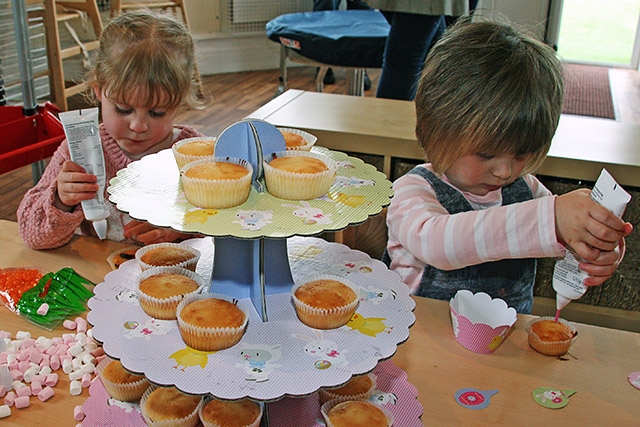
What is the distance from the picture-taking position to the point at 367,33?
3252 mm

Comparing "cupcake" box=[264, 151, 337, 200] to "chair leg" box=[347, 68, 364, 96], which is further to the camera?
"chair leg" box=[347, 68, 364, 96]

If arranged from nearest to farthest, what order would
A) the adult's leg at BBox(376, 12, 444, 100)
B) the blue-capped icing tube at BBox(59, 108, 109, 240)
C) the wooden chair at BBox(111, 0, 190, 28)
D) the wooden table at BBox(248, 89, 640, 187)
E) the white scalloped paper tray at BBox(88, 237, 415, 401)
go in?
the white scalloped paper tray at BBox(88, 237, 415, 401) < the blue-capped icing tube at BBox(59, 108, 109, 240) < the wooden table at BBox(248, 89, 640, 187) < the adult's leg at BBox(376, 12, 444, 100) < the wooden chair at BBox(111, 0, 190, 28)

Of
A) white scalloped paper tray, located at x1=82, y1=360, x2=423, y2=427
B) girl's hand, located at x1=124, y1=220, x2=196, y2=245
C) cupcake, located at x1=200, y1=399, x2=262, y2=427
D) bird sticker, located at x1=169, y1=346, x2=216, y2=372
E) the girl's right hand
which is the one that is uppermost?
the girl's right hand

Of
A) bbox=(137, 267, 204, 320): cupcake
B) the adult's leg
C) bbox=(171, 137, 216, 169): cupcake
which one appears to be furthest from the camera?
the adult's leg

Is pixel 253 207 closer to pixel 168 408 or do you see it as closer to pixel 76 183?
pixel 168 408

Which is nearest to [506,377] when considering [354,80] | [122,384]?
[122,384]

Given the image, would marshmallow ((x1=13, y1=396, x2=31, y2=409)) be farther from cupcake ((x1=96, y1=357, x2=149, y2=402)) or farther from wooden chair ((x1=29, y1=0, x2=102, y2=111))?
→ wooden chair ((x1=29, y1=0, x2=102, y2=111))

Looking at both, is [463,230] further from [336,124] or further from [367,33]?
[367,33]

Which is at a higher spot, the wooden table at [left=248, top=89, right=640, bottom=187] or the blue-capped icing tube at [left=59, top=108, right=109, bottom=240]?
the blue-capped icing tube at [left=59, top=108, right=109, bottom=240]

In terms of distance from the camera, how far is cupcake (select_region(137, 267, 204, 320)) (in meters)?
0.82

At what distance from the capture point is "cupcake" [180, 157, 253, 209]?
0.81 m

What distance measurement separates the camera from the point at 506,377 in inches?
37.3

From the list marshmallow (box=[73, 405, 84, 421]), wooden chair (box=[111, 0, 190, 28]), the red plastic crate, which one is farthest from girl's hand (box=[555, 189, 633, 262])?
wooden chair (box=[111, 0, 190, 28])

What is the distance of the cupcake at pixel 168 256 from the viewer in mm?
955
